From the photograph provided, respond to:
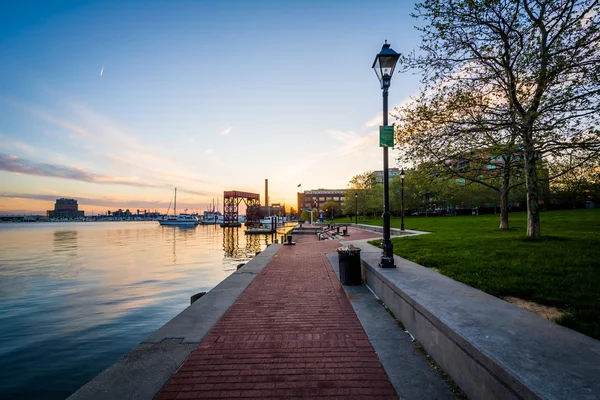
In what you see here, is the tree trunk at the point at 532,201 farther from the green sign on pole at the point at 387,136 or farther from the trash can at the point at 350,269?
the trash can at the point at 350,269

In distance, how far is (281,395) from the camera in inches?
137

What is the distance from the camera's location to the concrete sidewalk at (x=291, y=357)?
3559 millimetres

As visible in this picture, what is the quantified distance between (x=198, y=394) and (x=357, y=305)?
13.4 feet

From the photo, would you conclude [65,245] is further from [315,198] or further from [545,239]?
[315,198]

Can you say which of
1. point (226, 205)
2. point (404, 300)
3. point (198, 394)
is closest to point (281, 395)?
point (198, 394)

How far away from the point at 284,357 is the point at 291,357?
103mm

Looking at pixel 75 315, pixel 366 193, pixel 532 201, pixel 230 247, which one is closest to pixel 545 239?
pixel 532 201

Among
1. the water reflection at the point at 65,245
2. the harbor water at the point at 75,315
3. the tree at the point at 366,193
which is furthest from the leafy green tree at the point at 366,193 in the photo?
the water reflection at the point at 65,245

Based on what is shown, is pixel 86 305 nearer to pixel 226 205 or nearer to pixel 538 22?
pixel 538 22

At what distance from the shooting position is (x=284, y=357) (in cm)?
438

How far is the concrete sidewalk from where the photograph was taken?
356 centimetres

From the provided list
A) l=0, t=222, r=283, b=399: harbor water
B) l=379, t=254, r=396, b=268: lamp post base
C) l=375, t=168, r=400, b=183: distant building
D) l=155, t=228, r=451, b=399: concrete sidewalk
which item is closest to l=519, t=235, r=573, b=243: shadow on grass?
l=379, t=254, r=396, b=268: lamp post base

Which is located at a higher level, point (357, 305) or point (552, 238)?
point (552, 238)

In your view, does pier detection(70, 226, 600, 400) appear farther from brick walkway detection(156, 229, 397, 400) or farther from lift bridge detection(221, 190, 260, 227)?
lift bridge detection(221, 190, 260, 227)
